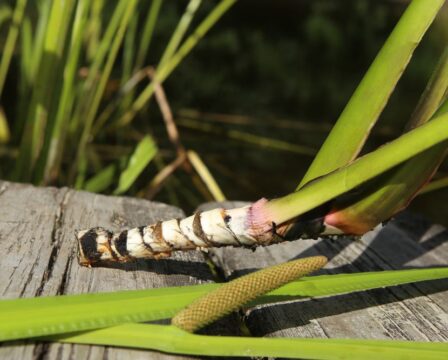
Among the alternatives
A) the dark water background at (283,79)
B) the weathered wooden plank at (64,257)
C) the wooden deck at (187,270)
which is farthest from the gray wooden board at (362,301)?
the dark water background at (283,79)

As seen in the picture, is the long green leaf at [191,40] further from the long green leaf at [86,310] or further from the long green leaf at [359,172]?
the long green leaf at [86,310]

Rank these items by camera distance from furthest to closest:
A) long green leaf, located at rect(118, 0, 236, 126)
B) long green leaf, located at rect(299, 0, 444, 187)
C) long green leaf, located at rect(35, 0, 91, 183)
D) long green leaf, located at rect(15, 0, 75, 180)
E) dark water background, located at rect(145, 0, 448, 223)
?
dark water background, located at rect(145, 0, 448, 223) < long green leaf, located at rect(118, 0, 236, 126) < long green leaf, located at rect(35, 0, 91, 183) < long green leaf, located at rect(15, 0, 75, 180) < long green leaf, located at rect(299, 0, 444, 187)

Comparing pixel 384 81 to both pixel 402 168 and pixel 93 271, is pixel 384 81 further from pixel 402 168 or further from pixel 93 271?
pixel 93 271

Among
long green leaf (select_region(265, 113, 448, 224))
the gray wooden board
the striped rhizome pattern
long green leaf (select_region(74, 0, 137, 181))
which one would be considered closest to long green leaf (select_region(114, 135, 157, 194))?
long green leaf (select_region(74, 0, 137, 181))

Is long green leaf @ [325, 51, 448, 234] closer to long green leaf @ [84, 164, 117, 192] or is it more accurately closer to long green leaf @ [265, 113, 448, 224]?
long green leaf @ [265, 113, 448, 224]

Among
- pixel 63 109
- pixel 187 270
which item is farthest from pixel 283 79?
pixel 187 270

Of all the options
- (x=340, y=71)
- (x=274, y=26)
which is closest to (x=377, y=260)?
(x=340, y=71)
